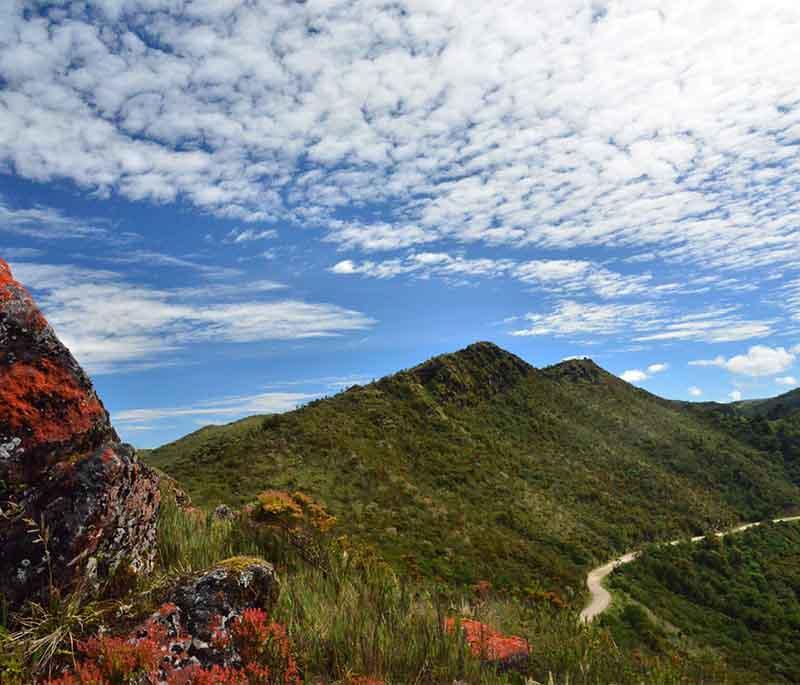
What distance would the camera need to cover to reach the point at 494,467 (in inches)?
2633

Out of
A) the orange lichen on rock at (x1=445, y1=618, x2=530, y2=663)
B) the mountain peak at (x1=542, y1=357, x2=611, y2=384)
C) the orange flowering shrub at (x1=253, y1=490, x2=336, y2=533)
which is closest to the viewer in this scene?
the orange lichen on rock at (x1=445, y1=618, x2=530, y2=663)

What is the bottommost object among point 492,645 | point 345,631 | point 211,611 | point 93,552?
point 492,645

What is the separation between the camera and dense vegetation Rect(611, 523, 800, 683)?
1722 inches

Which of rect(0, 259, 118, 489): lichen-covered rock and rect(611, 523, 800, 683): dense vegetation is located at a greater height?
rect(0, 259, 118, 489): lichen-covered rock

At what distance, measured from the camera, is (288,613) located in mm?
4980

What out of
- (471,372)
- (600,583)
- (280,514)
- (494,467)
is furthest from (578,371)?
(280,514)

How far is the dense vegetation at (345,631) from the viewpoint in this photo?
12.8 ft

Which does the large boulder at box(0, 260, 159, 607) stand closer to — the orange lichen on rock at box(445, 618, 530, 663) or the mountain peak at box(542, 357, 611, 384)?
the orange lichen on rock at box(445, 618, 530, 663)

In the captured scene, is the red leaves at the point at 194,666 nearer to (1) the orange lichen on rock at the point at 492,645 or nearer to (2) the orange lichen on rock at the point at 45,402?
(1) the orange lichen on rock at the point at 492,645

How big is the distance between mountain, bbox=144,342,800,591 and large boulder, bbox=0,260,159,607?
27312mm

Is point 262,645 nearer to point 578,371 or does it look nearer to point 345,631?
point 345,631

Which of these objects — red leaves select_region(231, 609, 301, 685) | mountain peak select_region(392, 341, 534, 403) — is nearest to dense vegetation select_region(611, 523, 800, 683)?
mountain peak select_region(392, 341, 534, 403)

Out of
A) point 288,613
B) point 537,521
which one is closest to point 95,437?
point 288,613

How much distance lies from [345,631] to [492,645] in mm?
1802
